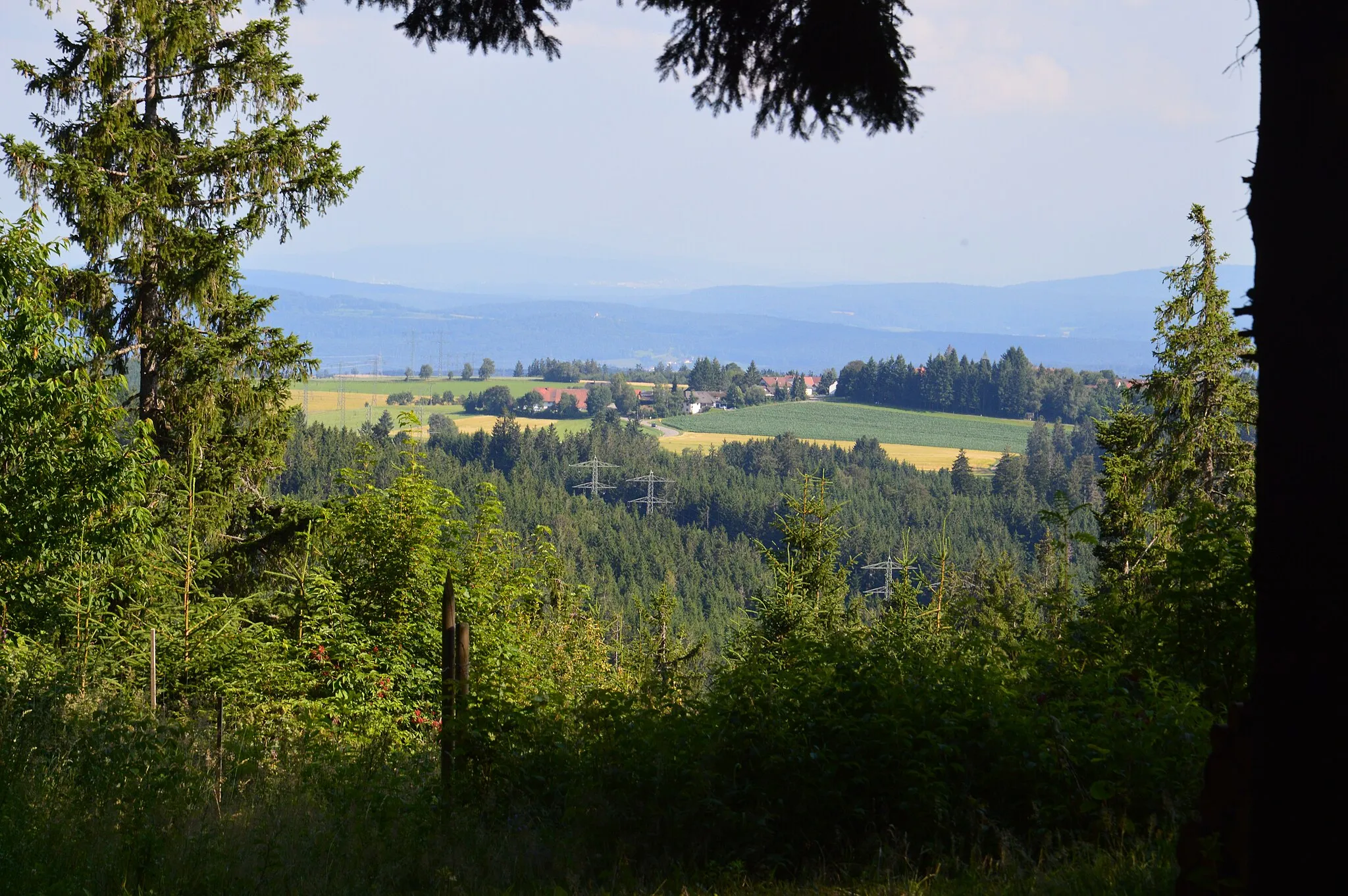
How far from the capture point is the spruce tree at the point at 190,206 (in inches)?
498

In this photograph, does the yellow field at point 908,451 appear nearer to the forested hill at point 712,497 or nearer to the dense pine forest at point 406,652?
the forested hill at point 712,497

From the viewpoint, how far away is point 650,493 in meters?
134

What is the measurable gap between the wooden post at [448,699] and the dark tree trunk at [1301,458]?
4.06 meters

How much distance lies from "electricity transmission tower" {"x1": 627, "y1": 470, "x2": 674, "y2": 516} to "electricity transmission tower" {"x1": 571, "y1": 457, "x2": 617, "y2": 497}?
4435 mm

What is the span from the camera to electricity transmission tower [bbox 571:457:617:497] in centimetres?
13375

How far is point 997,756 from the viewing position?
4.75 meters

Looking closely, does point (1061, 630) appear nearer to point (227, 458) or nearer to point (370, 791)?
point (370, 791)

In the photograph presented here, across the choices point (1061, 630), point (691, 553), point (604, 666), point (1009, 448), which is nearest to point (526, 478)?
point (691, 553)

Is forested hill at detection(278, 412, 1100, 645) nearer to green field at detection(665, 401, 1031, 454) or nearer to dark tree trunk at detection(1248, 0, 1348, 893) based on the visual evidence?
green field at detection(665, 401, 1031, 454)

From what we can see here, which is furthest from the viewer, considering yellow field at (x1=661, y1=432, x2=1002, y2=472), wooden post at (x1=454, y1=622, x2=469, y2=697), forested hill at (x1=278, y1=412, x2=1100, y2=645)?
yellow field at (x1=661, y1=432, x2=1002, y2=472)

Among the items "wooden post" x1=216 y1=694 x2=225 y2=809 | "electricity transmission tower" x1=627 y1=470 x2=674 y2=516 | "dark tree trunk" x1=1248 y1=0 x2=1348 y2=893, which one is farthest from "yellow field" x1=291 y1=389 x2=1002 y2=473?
"dark tree trunk" x1=1248 y1=0 x2=1348 y2=893

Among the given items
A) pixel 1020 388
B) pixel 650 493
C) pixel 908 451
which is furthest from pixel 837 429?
pixel 650 493

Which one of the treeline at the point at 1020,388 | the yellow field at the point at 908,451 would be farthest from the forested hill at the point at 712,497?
the treeline at the point at 1020,388

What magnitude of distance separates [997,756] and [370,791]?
3.31m
